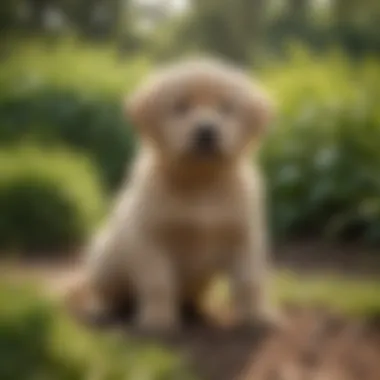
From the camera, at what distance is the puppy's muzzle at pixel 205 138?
143cm

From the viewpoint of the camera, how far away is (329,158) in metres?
2.32

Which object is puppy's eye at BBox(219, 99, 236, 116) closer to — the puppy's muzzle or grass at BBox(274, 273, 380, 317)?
the puppy's muzzle

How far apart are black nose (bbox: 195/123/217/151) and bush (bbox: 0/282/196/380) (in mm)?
321

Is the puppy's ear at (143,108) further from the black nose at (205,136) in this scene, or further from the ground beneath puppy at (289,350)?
the ground beneath puppy at (289,350)

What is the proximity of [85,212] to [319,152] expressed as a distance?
Answer: 0.58 meters

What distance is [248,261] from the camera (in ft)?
4.99

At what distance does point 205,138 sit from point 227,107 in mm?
74

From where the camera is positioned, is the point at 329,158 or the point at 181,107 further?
the point at 329,158

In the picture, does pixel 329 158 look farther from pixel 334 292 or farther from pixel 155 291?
pixel 155 291

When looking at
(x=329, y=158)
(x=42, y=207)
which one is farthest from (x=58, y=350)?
(x=329, y=158)

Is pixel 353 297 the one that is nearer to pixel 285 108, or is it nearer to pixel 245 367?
pixel 245 367

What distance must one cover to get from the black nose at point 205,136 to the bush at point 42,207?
781 millimetres

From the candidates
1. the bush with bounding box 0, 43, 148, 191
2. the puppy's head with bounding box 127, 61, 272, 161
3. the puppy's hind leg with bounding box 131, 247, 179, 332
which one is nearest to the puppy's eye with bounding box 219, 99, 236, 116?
the puppy's head with bounding box 127, 61, 272, 161

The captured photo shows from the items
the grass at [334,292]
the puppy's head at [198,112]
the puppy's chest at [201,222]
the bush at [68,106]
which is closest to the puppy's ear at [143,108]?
the puppy's head at [198,112]
